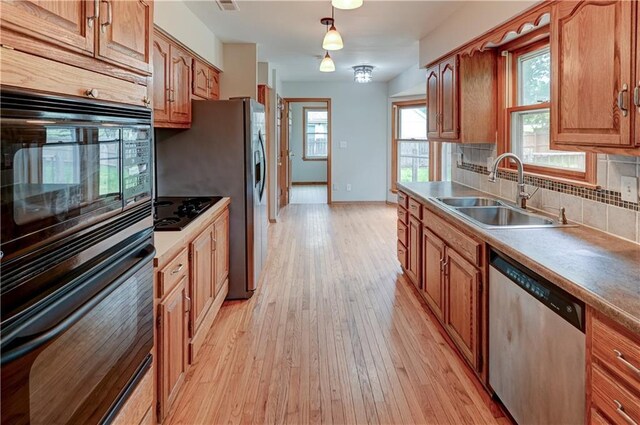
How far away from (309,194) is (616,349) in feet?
32.1

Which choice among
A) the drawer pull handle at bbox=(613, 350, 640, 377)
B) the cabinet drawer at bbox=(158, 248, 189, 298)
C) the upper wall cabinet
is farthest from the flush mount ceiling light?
the drawer pull handle at bbox=(613, 350, 640, 377)

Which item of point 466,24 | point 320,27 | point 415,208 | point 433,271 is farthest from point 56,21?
point 320,27

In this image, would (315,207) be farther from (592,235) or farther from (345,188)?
(592,235)

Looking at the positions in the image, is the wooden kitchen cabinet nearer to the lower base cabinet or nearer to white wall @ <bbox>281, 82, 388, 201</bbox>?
the lower base cabinet

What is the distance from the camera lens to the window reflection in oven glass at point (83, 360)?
1.00 metres

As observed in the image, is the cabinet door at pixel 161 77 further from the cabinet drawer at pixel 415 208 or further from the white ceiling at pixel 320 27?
the cabinet drawer at pixel 415 208

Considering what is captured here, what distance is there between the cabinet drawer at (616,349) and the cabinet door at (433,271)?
5.14ft

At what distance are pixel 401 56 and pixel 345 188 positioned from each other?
3569 mm

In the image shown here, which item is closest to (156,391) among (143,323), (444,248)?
(143,323)

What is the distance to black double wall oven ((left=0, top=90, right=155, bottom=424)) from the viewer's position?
901mm

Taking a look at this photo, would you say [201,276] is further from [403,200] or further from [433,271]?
[403,200]

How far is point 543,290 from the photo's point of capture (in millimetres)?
1741

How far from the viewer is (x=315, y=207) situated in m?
8.92

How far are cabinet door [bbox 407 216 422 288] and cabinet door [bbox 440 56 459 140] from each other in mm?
819
